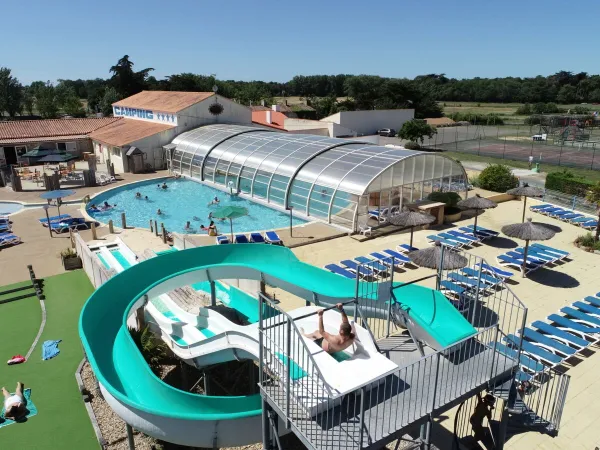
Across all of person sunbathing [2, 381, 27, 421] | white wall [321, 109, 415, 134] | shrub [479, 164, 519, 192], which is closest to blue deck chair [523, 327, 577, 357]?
person sunbathing [2, 381, 27, 421]

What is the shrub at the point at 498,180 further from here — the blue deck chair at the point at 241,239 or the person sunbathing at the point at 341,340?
the person sunbathing at the point at 341,340

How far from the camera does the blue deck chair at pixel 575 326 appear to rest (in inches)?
494

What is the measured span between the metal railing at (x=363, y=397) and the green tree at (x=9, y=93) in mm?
68878

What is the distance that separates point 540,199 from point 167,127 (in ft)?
89.7

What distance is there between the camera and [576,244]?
20.1 m

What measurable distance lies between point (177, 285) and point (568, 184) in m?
26.7

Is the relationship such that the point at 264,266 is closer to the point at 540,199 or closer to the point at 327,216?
the point at 327,216

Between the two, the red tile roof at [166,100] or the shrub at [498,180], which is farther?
the red tile roof at [166,100]

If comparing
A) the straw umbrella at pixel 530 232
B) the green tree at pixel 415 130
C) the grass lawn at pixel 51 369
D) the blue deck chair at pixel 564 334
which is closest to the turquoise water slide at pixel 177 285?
the grass lawn at pixel 51 369

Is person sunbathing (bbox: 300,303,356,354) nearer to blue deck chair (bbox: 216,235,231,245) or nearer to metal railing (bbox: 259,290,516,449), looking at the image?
metal railing (bbox: 259,290,516,449)

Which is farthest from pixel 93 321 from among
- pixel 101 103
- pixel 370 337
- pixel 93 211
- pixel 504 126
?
pixel 504 126

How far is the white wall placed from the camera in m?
53.7

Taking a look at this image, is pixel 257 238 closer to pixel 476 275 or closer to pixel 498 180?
pixel 476 275

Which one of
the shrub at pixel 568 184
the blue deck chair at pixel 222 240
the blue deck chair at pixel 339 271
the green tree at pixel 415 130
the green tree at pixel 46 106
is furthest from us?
the green tree at pixel 46 106
